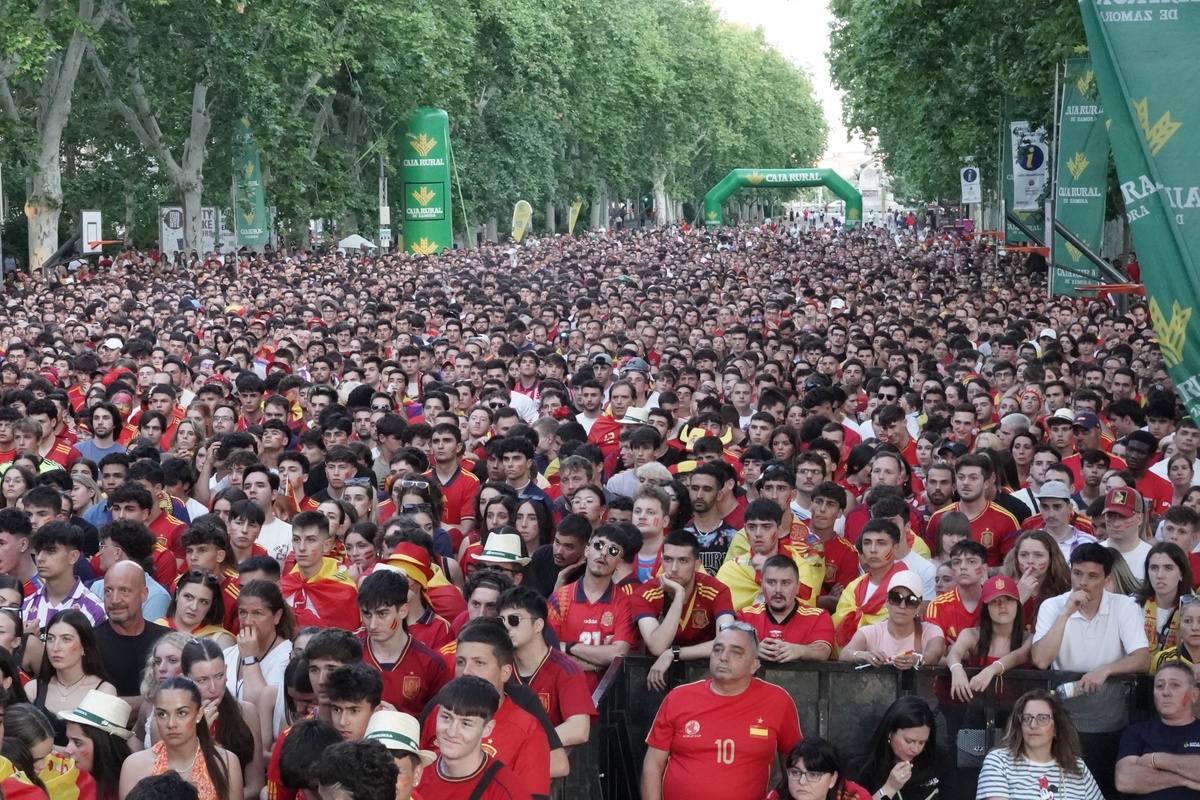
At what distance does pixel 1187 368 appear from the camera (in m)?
6.36

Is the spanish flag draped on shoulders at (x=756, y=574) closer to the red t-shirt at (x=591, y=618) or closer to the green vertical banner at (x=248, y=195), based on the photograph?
the red t-shirt at (x=591, y=618)

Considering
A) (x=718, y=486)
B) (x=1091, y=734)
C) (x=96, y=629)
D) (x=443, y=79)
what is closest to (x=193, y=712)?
(x=96, y=629)

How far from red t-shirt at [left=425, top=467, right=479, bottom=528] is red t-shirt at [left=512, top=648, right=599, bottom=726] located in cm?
436

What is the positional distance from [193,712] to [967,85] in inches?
953

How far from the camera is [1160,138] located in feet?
21.3

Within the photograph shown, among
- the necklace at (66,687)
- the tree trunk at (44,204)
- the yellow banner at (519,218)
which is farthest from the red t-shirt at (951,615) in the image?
the yellow banner at (519,218)

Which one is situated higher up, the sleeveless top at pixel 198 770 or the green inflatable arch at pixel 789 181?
the green inflatable arch at pixel 789 181

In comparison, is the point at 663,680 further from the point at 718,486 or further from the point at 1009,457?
the point at 1009,457

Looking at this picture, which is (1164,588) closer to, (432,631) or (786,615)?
(786,615)

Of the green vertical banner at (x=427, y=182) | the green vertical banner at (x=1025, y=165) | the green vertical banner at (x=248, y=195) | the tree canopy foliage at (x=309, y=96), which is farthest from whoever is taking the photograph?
the green vertical banner at (x=427, y=182)

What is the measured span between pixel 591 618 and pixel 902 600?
4.67ft

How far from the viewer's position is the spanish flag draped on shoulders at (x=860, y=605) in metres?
8.30

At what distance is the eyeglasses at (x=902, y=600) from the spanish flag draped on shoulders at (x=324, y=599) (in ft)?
8.56

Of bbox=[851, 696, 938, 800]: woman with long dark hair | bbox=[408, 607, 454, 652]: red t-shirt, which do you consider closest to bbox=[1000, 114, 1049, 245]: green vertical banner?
bbox=[408, 607, 454, 652]: red t-shirt
